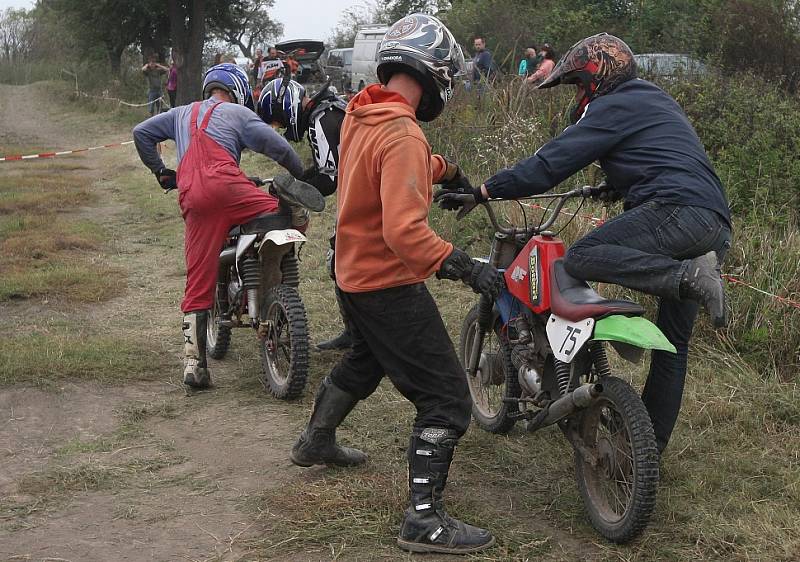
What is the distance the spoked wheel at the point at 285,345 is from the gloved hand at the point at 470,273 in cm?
210

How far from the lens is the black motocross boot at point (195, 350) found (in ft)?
19.0

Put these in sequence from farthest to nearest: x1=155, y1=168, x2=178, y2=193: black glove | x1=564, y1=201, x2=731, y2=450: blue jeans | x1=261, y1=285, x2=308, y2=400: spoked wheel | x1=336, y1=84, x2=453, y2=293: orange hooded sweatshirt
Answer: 1. x1=155, y1=168, x2=178, y2=193: black glove
2. x1=261, y1=285, x2=308, y2=400: spoked wheel
3. x1=564, y1=201, x2=731, y2=450: blue jeans
4. x1=336, y1=84, x2=453, y2=293: orange hooded sweatshirt

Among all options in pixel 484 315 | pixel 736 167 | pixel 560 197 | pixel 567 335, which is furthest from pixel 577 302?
pixel 736 167

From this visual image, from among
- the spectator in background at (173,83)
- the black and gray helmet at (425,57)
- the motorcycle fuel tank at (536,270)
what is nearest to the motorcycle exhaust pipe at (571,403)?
the motorcycle fuel tank at (536,270)

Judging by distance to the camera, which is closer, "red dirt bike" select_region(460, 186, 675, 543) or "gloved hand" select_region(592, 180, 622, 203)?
"red dirt bike" select_region(460, 186, 675, 543)

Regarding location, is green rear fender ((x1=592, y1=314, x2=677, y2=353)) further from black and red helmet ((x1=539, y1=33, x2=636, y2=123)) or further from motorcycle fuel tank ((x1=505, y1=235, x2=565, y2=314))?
black and red helmet ((x1=539, y1=33, x2=636, y2=123))

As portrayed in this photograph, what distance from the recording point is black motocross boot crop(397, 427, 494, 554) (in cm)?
370

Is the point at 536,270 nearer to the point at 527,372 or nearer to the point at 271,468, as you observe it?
the point at 527,372

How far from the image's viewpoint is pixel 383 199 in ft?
11.3

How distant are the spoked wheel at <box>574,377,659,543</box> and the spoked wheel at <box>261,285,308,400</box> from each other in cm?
191

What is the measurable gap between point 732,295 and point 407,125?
10.6 feet

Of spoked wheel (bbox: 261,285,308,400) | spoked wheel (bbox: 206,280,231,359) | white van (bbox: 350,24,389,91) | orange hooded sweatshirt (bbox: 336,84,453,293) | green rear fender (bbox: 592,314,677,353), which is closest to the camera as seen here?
orange hooded sweatshirt (bbox: 336,84,453,293)

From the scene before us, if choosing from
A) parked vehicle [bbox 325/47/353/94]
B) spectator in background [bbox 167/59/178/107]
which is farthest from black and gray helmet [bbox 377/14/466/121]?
parked vehicle [bbox 325/47/353/94]

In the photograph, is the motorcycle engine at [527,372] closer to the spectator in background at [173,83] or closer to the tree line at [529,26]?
the tree line at [529,26]
